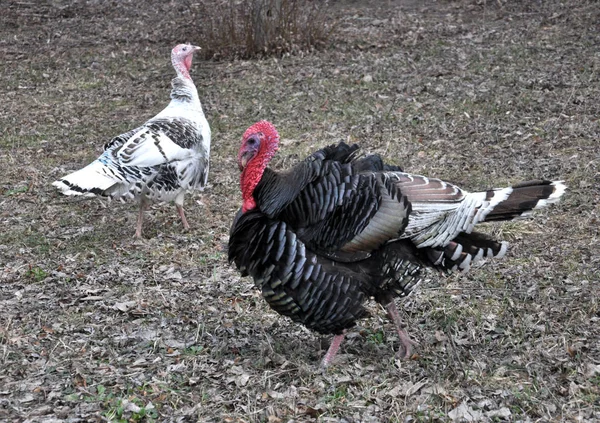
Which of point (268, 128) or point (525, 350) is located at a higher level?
point (268, 128)

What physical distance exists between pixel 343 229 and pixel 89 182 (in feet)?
9.40

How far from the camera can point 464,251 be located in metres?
4.58

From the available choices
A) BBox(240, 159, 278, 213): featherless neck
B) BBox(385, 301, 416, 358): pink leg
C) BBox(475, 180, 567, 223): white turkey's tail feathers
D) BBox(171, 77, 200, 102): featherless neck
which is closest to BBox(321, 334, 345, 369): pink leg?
BBox(385, 301, 416, 358): pink leg

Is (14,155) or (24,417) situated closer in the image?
(24,417)

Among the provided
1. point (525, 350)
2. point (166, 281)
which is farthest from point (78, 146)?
point (525, 350)

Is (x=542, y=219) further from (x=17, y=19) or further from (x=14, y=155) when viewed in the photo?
(x=17, y=19)

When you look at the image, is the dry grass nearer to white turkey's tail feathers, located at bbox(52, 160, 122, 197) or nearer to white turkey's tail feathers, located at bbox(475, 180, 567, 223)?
white turkey's tail feathers, located at bbox(52, 160, 122, 197)

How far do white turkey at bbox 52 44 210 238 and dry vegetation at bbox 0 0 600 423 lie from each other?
421 millimetres

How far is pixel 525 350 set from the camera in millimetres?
4684

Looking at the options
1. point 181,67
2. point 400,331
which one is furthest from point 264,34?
point 400,331

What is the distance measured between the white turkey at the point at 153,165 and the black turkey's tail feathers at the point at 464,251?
3.03m

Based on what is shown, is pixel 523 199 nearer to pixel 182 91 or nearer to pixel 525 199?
pixel 525 199

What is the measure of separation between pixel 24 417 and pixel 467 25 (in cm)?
1065

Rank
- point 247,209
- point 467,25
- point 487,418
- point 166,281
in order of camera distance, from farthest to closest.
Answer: point 467,25, point 166,281, point 247,209, point 487,418
